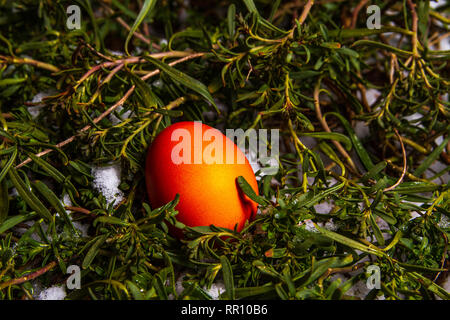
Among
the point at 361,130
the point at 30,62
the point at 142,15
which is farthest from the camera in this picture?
the point at 361,130

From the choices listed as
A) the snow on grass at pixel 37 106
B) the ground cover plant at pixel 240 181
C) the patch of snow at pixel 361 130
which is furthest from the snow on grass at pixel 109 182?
the patch of snow at pixel 361 130

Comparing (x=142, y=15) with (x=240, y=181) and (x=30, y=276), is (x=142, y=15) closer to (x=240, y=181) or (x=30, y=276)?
(x=240, y=181)

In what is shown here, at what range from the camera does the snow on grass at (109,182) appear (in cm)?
74

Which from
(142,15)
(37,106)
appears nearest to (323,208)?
(142,15)

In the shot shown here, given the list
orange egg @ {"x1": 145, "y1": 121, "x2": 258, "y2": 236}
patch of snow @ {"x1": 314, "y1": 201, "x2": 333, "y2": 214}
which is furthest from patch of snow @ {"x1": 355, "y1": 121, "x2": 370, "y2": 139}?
orange egg @ {"x1": 145, "y1": 121, "x2": 258, "y2": 236}

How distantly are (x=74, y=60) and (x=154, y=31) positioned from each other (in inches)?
16.8

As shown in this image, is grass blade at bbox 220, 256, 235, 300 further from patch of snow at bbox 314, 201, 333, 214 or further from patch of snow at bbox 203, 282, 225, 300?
patch of snow at bbox 314, 201, 333, 214

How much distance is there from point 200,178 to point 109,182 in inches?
7.7

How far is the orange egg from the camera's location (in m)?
0.65

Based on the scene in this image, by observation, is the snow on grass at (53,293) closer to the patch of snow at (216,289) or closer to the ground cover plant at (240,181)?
the ground cover plant at (240,181)

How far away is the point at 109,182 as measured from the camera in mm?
746

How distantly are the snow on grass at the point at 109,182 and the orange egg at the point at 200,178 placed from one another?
91 millimetres
